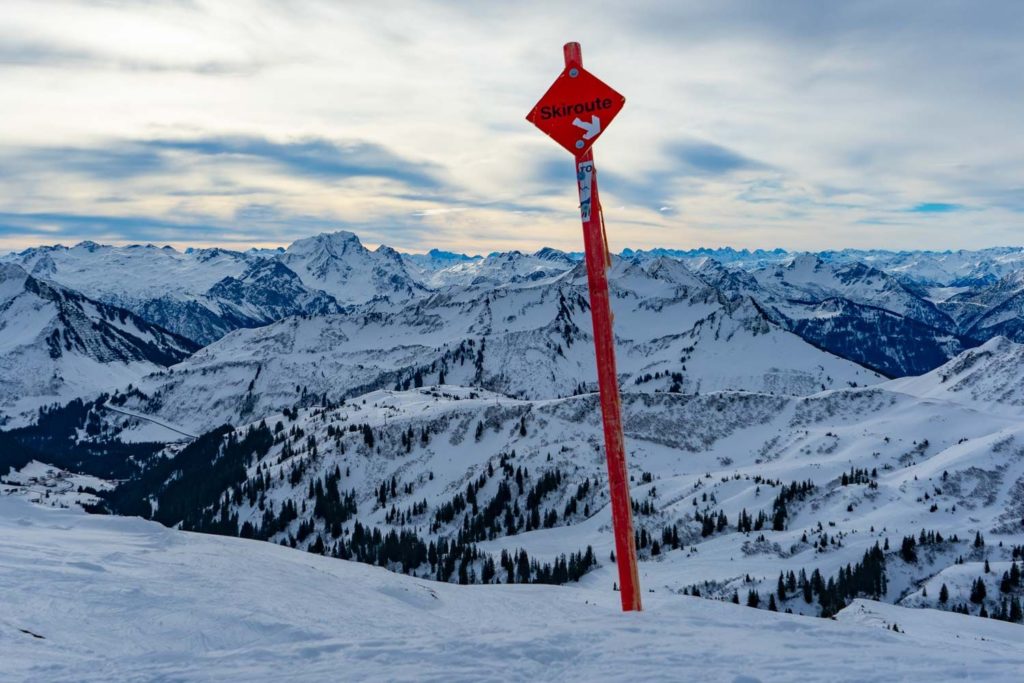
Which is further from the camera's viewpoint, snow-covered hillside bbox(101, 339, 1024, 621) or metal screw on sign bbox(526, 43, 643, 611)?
snow-covered hillside bbox(101, 339, 1024, 621)

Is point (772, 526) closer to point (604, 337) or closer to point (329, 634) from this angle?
point (329, 634)

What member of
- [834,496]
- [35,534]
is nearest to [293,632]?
[35,534]

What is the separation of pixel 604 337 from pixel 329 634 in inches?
452

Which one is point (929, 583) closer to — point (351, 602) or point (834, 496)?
point (834, 496)

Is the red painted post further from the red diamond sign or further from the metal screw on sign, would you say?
the red diamond sign

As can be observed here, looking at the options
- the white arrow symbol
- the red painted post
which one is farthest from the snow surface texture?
the white arrow symbol

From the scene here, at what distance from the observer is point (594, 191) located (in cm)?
1678

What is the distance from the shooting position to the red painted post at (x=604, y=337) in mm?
16391

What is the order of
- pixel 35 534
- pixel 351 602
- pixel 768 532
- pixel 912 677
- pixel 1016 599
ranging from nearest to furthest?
1. pixel 912 677
2. pixel 351 602
3. pixel 35 534
4. pixel 1016 599
5. pixel 768 532

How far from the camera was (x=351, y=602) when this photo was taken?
28609 millimetres

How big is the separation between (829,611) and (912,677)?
10535 cm

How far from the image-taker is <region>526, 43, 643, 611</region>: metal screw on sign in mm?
16359

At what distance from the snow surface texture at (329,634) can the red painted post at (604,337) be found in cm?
253

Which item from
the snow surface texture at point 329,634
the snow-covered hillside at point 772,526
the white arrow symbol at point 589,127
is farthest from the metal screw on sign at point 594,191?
the snow-covered hillside at point 772,526
